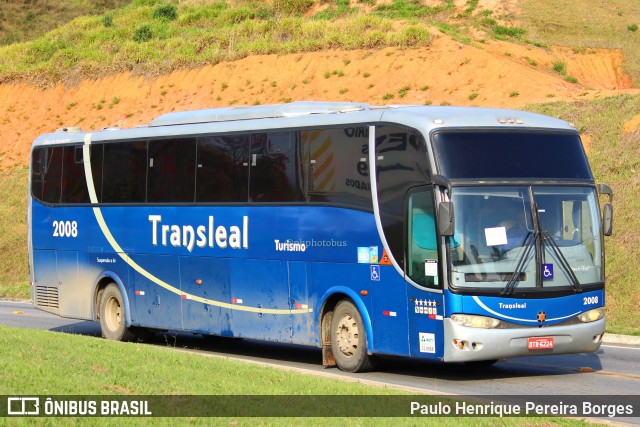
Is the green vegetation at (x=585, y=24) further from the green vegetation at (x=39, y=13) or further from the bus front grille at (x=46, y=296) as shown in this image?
the green vegetation at (x=39, y=13)

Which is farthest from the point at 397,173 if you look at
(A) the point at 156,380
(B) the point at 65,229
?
(B) the point at 65,229

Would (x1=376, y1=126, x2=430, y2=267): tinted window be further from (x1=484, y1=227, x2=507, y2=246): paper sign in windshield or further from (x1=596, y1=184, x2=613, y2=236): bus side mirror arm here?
(x1=596, y1=184, x2=613, y2=236): bus side mirror arm

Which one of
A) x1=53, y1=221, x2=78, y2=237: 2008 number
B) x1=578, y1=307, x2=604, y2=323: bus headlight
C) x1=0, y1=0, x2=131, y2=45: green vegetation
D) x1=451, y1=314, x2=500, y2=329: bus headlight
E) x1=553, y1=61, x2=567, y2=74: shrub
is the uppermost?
x1=0, y1=0, x2=131, y2=45: green vegetation

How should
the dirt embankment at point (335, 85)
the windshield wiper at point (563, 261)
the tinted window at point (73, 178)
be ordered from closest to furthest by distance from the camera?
the windshield wiper at point (563, 261) < the tinted window at point (73, 178) < the dirt embankment at point (335, 85)

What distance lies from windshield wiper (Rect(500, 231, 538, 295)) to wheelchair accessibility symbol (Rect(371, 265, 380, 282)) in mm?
1892

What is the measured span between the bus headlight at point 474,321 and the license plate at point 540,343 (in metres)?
0.57

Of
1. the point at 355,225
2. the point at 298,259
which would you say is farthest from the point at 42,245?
the point at 355,225

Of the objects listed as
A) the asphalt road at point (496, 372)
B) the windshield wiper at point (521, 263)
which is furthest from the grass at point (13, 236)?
the windshield wiper at point (521, 263)

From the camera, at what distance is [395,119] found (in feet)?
49.3

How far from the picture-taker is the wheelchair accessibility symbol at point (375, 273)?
1502 centimetres

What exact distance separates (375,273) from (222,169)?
155 inches

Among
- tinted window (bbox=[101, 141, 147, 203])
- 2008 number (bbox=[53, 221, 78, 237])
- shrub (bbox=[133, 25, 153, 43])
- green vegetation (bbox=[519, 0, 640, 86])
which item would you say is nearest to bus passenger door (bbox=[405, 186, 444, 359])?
tinted window (bbox=[101, 141, 147, 203])

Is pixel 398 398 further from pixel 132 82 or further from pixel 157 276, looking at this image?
pixel 132 82

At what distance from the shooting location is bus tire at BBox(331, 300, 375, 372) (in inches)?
609
